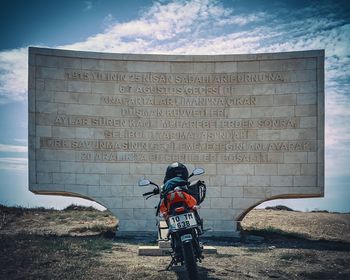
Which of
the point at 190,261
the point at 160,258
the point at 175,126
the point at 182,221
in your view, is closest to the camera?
the point at 190,261

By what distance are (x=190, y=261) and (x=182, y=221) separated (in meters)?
0.56

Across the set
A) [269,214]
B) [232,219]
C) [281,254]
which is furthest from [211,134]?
[269,214]

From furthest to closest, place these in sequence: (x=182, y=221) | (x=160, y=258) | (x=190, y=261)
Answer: (x=160, y=258), (x=182, y=221), (x=190, y=261)

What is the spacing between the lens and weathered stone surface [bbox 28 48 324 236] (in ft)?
35.8

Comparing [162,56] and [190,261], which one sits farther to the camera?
[162,56]

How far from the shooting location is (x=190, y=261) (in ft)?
15.3

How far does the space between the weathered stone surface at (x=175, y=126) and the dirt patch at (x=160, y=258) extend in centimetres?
147

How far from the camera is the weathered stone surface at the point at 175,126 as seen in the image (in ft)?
35.8

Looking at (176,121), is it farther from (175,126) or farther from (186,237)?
(186,237)

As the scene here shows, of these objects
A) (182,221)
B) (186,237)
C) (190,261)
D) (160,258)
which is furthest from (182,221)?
(160,258)

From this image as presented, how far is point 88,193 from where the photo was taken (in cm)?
1096

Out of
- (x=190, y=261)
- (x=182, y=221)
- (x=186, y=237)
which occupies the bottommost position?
(x=190, y=261)

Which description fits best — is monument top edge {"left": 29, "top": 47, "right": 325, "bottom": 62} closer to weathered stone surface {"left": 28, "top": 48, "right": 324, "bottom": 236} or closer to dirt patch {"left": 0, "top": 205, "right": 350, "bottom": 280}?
weathered stone surface {"left": 28, "top": 48, "right": 324, "bottom": 236}

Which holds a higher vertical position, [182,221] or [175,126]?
[175,126]
